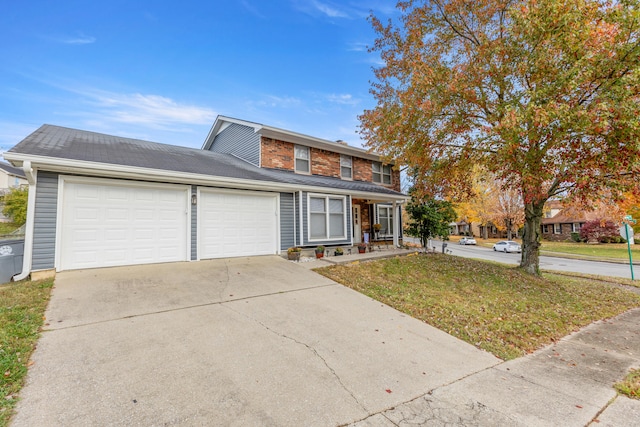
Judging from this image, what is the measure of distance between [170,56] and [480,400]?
52.6 ft

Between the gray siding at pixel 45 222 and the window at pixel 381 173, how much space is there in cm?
1368

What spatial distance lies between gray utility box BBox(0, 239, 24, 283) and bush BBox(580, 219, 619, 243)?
4372 centimetres

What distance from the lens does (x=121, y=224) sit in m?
7.40

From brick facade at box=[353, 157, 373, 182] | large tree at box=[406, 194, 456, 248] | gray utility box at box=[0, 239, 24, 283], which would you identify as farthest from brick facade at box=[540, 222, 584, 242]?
gray utility box at box=[0, 239, 24, 283]

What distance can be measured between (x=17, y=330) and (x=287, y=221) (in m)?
7.32

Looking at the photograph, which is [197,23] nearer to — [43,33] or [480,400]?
[43,33]

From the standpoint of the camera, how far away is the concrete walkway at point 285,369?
253 centimetres

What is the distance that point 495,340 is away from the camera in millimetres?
4629

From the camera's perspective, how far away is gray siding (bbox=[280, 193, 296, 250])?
33.6ft

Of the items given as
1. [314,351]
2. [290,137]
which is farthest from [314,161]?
[314,351]

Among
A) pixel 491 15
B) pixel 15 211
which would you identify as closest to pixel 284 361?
pixel 491 15

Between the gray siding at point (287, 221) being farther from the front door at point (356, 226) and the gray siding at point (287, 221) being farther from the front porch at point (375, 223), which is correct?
the front door at point (356, 226)

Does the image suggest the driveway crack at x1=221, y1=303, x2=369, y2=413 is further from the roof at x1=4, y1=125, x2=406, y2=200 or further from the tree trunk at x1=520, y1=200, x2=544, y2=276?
the tree trunk at x1=520, y1=200, x2=544, y2=276

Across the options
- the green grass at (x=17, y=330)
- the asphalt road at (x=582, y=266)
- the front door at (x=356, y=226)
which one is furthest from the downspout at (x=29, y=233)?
the asphalt road at (x=582, y=266)
